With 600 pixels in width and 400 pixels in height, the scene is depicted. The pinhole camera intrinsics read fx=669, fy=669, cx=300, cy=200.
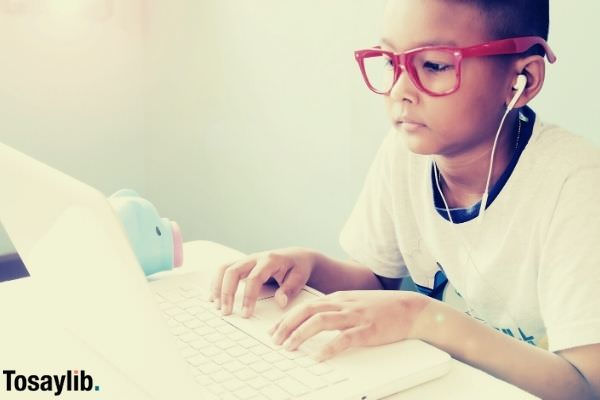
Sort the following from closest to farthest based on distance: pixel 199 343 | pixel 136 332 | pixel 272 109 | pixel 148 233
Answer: pixel 136 332
pixel 199 343
pixel 148 233
pixel 272 109

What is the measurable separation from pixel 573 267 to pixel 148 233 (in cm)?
52

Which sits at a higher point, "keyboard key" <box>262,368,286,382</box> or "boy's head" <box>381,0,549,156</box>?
"boy's head" <box>381,0,549,156</box>

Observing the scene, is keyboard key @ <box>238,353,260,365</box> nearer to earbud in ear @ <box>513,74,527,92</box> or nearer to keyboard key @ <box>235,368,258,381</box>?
keyboard key @ <box>235,368,258,381</box>

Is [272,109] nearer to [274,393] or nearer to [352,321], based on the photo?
[352,321]

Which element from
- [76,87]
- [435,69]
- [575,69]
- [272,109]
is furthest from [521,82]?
[76,87]

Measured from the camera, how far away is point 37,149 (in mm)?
2021

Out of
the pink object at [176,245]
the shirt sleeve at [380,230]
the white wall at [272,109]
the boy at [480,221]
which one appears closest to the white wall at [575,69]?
the white wall at [272,109]

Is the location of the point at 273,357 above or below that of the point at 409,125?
below

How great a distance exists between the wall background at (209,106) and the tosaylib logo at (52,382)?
2.92 feet

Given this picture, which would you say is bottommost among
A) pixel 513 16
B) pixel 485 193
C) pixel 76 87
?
pixel 485 193

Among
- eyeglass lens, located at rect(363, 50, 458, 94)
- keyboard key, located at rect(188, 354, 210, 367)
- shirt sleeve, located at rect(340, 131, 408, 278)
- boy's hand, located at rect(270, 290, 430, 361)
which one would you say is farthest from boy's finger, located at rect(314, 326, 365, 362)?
shirt sleeve, located at rect(340, 131, 408, 278)

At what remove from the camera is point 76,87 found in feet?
6.75

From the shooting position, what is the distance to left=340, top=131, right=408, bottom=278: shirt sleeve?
1.07 metres

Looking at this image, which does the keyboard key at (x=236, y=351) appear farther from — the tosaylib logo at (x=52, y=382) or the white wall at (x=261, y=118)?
the white wall at (x=261, y=118)
